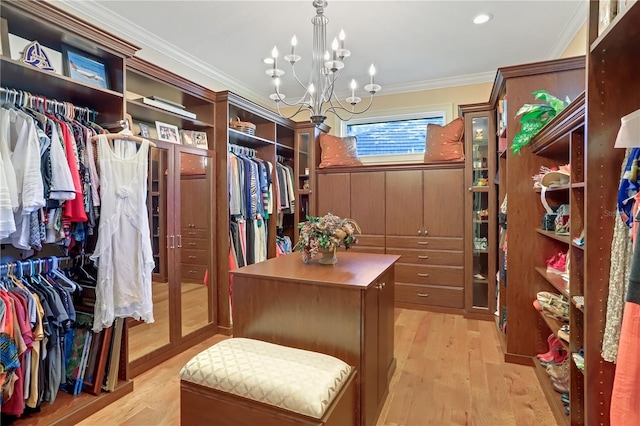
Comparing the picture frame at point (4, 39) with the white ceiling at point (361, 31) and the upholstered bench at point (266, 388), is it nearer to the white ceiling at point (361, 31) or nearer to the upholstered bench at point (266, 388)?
the white ceiling at point (361, 31)

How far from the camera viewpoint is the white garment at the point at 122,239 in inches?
81.4

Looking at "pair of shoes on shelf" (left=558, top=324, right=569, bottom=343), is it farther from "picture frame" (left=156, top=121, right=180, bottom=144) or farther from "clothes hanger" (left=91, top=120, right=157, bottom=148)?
"picture frame" (left=156, top=121, right=180, bottom=144)

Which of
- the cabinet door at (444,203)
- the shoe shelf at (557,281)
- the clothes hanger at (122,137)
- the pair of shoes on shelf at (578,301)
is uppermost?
the clothes hanger at (122,137)

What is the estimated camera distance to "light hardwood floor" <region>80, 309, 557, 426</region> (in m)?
2.00

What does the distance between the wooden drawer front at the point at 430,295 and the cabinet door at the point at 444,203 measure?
0.65 m

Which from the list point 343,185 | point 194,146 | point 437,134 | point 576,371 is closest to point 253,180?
point 194,146

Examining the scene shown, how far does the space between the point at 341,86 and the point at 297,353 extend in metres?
3.68

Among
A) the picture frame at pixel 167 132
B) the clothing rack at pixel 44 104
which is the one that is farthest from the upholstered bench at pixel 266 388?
the picture frame at pixel 167 132

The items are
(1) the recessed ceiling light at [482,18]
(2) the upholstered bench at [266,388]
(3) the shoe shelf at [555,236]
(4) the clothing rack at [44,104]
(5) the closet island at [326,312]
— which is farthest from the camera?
(1) the recessed ceiling light at [482,18]

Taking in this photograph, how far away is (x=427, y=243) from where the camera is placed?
13.1 ft

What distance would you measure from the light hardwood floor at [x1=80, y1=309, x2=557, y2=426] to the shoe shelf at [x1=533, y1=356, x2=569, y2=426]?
4cm

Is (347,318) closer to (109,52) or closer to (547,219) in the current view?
(547,219)

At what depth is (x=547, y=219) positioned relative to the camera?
7.88 ft

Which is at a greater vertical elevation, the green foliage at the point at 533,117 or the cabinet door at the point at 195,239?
the green foliage at the point at 533,117
